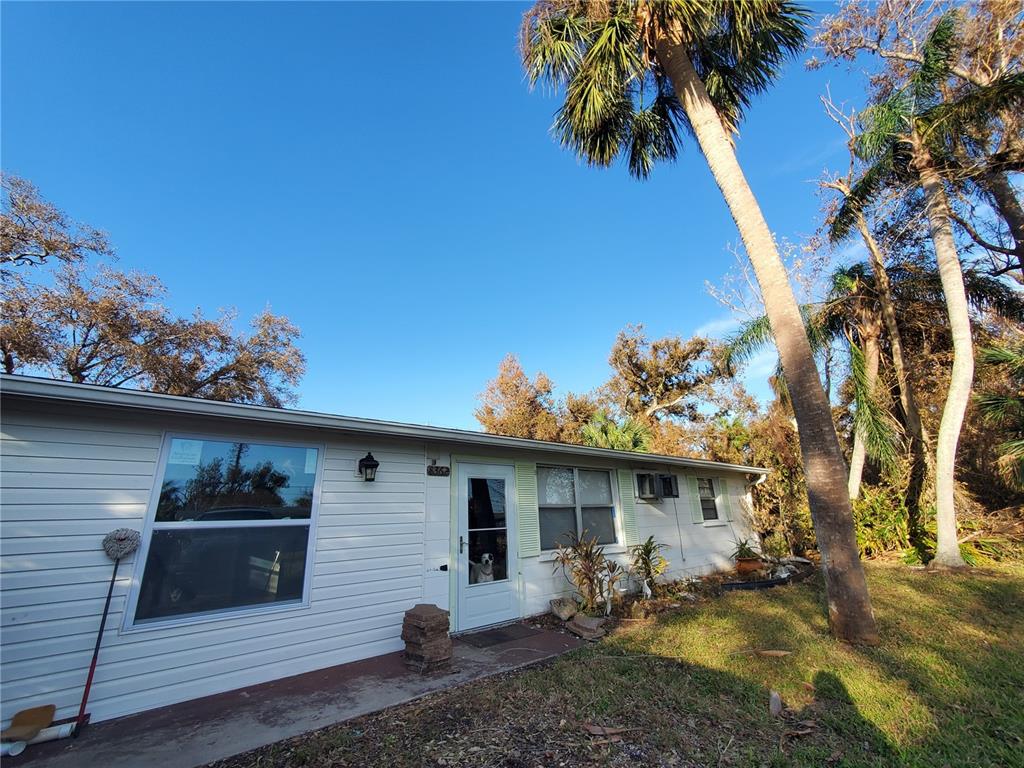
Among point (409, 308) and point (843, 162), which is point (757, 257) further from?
point (409, 308)

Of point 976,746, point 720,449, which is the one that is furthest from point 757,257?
point 720,449

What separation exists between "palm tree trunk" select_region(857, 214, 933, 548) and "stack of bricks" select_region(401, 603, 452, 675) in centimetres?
1085

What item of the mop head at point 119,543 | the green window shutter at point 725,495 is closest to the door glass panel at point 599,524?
the green window shutter at point 725,495

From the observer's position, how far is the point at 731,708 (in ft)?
10.8

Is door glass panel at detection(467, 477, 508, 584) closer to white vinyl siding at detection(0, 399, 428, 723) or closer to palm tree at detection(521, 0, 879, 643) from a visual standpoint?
white vinyl siding at detection(0, 399, 428, 723)

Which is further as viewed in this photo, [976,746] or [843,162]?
[843,162]

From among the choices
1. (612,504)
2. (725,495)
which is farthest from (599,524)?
(725,495)

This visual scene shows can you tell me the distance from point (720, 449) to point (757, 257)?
9171mm

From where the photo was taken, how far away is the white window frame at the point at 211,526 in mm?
3473

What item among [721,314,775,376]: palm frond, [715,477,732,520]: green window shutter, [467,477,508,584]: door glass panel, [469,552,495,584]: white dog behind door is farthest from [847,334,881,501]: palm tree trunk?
[469,552,495,584]: white dog behind door

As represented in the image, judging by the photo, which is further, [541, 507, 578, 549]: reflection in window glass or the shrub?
[541, 507, 578, 549]: reflection in window glass

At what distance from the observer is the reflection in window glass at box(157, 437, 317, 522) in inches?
150

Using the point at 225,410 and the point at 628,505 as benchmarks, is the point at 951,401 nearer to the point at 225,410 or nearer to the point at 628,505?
the point at 628,505

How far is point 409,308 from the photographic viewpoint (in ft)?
45.6
